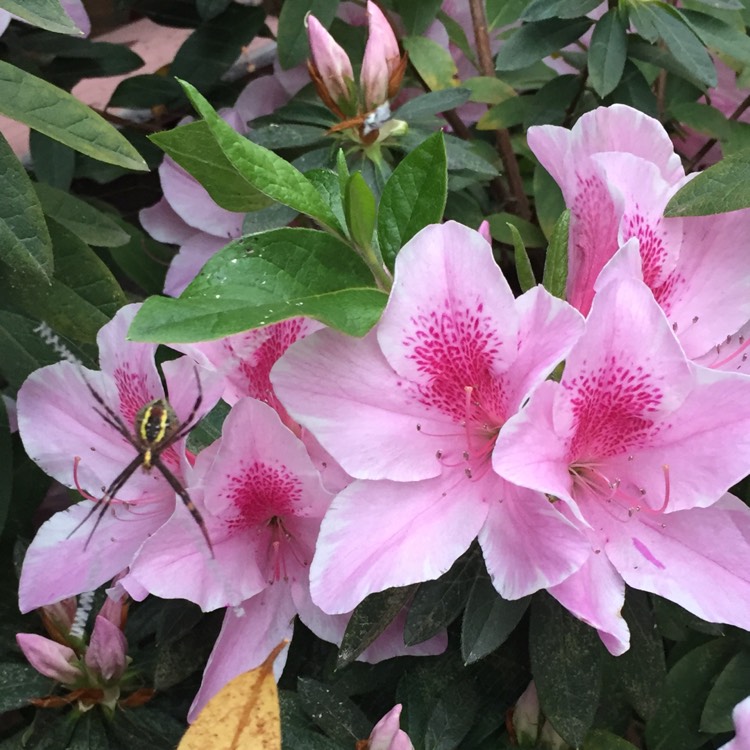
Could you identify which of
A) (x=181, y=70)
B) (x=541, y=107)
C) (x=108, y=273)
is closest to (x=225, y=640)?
(x=108, y=273)

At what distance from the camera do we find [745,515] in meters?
0.59

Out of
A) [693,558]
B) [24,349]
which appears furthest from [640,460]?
[24,349]

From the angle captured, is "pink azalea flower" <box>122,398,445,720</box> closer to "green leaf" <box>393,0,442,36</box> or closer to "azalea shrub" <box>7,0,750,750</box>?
"azalea shrub" <box>7,0,750,750</box>

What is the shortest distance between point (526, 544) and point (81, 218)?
0.74 m

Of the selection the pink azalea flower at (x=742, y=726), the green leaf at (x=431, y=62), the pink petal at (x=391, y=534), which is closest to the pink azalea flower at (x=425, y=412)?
the pink petal at (x=391, y=534)

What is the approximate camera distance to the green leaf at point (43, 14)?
71cm

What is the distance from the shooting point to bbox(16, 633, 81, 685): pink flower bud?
738mm

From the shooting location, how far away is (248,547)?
2.19 feet

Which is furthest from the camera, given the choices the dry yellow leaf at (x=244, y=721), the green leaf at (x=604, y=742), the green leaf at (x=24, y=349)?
the green leaf at (x=24, y=349)

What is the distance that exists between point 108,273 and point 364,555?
474mm

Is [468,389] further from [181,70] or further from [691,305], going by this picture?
[181,70]

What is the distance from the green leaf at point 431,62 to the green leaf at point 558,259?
1.75 ft

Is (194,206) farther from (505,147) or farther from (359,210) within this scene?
(359,210)

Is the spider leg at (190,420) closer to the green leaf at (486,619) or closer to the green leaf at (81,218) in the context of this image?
the green leaf at (486,619)
